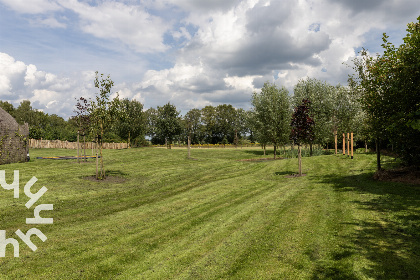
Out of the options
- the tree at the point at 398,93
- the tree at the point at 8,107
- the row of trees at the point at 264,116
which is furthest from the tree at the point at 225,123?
Result: the tree at the point at 398,93

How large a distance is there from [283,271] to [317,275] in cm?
75

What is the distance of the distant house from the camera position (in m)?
24.4

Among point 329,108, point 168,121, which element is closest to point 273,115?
point 329,108

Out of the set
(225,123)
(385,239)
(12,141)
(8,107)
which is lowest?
(385,239)

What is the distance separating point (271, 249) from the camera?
7.32 metres

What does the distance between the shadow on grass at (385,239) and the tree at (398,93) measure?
3.29 metres

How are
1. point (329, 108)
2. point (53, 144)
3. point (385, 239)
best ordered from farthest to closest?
point (53, 144)
point (329, 108)
point (385, 239)

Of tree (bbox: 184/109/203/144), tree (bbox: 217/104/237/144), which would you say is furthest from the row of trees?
tree (bbox: 217/104/237/144)

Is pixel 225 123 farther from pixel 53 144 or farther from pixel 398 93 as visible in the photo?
pixel 398 93

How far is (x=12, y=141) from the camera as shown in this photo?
2572 cm

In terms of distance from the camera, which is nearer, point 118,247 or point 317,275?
point 317,275

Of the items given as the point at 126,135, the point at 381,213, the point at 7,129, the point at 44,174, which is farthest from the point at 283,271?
the point at 126,135

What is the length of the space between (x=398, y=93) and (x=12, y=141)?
32.1m

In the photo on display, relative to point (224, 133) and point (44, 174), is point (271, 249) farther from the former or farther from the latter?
point (224, 133)
